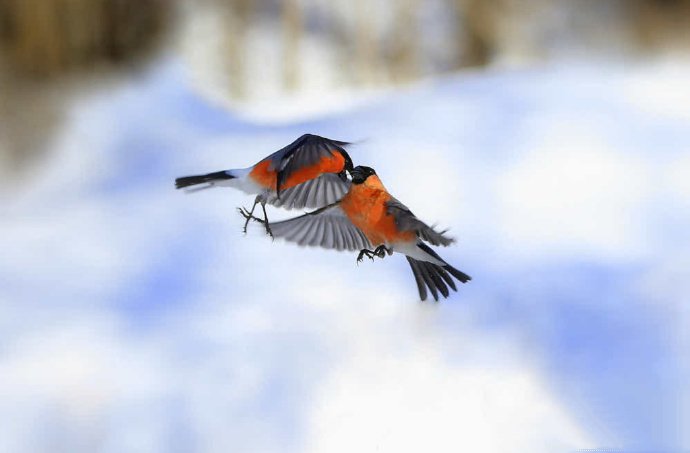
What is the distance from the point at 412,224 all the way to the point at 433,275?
0.04 m

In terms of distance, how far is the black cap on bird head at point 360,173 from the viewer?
361 millimetres

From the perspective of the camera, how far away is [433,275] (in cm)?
38

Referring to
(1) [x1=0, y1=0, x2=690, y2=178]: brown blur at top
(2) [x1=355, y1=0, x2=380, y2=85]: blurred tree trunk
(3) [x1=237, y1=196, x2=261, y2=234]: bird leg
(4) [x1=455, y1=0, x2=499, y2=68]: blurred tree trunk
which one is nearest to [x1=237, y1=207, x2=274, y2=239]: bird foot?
(3) [x1=237, y1=196, x2=261, y2=234]: bird leg

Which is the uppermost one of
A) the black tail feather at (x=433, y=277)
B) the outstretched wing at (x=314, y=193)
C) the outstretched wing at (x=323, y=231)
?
the outstretched wing at (x=314, y=193)

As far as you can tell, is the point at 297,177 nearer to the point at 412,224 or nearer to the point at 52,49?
the point at 412,224

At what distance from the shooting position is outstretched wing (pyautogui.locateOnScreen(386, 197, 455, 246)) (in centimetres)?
32

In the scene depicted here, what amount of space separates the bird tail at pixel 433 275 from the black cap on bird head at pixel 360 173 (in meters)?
0.04

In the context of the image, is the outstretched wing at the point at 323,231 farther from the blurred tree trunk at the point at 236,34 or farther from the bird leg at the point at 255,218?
the blurred tree trunk at the point at 236,34

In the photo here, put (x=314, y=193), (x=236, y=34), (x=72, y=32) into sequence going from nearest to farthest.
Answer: (x=314, y=193), (x=72, y=32), (x=236, y=34)

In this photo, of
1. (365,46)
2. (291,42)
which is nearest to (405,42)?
(365,46)

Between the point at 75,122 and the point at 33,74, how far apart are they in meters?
0.18

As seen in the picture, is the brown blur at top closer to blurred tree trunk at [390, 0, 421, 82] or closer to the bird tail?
blurred tree trunk at [390, 0, 421, 82]

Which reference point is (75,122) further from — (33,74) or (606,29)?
(606,29)

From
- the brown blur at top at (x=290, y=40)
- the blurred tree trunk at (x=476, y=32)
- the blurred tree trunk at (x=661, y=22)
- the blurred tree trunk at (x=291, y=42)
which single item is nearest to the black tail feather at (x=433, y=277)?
the brown blur at top at (x=290, y=40)
